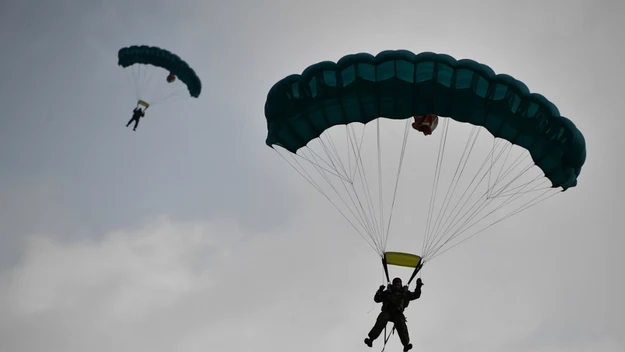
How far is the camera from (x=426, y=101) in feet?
45.1

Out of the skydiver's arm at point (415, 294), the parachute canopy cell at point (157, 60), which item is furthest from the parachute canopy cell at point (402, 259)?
the parachute canopy cell at point (157, 60)

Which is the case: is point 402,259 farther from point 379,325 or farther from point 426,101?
point 426,101

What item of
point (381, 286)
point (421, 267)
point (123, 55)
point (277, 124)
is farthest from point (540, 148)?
point (123, 55)

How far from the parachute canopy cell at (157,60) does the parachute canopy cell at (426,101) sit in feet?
38.5

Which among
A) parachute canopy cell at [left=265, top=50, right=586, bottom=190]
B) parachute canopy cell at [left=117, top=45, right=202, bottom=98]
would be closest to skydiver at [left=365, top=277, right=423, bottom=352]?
parachute canopy cell at [left=265, top=50, right=586, bottom=190]

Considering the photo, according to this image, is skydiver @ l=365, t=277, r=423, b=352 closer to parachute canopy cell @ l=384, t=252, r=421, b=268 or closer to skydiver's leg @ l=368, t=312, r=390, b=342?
skydiver's leg @ l=368, t=312, r=390, b=342

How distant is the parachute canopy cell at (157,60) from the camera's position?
2494 cm

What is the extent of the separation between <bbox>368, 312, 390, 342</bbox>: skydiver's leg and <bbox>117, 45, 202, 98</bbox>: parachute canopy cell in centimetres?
1524

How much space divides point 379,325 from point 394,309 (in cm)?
43

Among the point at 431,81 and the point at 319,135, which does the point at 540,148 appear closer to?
the point at 431,81

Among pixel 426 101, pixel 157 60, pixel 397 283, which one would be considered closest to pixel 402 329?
pixel 397 283

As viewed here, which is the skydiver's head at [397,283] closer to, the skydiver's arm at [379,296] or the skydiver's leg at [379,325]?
the skydiver's arm at [379,296]

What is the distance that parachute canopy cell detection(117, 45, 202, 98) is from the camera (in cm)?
2494

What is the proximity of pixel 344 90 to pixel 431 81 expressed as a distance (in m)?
1.74
